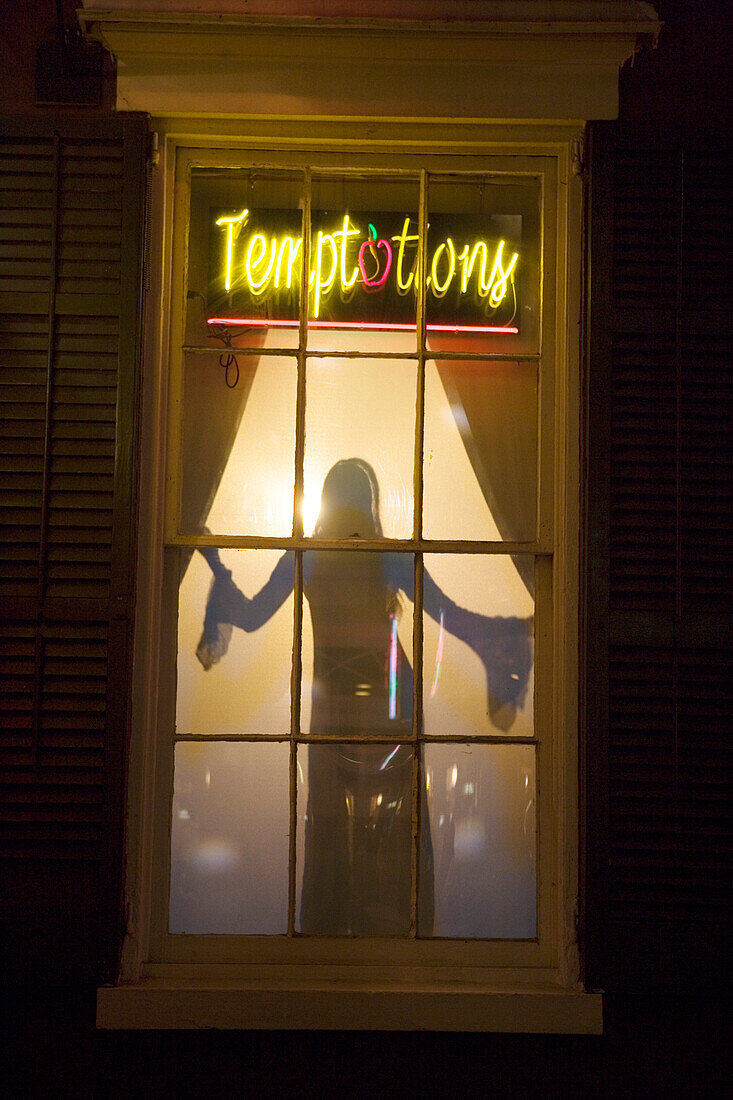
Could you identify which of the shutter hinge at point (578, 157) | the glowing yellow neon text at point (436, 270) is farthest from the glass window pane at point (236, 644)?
the shutter hinge at point (578, 157)

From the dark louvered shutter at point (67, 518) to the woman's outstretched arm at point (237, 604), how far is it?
304mm

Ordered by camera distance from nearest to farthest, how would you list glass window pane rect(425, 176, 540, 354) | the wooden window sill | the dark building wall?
the dark building wall
the wooden window sill
glass window pane rect(425, 176, 540, 354)

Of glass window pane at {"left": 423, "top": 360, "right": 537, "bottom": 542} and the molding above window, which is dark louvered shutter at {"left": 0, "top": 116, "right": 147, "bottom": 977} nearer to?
the molding above window

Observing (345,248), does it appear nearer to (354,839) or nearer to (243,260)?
(243,260)

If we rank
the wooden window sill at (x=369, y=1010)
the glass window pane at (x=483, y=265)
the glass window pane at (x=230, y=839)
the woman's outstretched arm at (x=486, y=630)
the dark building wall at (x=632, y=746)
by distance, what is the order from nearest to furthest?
the dark building wall at (x=632, y=746) < the wooden window sill at (x=369, y=1010) < the glass window pane at (x=230, y=839) < the woman's outstretched arm at (x=486, y=630) < the glass window pane at (x=483, y=265)

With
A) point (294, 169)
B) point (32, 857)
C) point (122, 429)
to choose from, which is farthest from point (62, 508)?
point (294, 169)

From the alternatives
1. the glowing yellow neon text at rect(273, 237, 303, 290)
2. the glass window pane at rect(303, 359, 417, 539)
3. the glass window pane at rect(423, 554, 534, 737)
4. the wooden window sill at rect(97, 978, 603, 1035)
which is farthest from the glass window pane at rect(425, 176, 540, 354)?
the wooden window sill at rect(97, 978, 603, 1035)

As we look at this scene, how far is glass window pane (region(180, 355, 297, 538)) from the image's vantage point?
3.26 meters

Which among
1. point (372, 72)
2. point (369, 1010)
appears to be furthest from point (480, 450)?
point (369, 1010)

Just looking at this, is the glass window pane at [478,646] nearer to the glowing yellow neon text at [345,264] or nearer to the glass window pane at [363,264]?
the glass window pane at [363,264]

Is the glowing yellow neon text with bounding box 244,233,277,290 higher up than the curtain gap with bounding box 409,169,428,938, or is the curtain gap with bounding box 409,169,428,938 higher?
the glowing yellow neon text with bounding box 244,233,277,290

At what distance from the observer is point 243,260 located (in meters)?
3.32

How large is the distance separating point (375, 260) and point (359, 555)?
1043 millimetres

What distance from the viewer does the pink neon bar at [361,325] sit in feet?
10.9
